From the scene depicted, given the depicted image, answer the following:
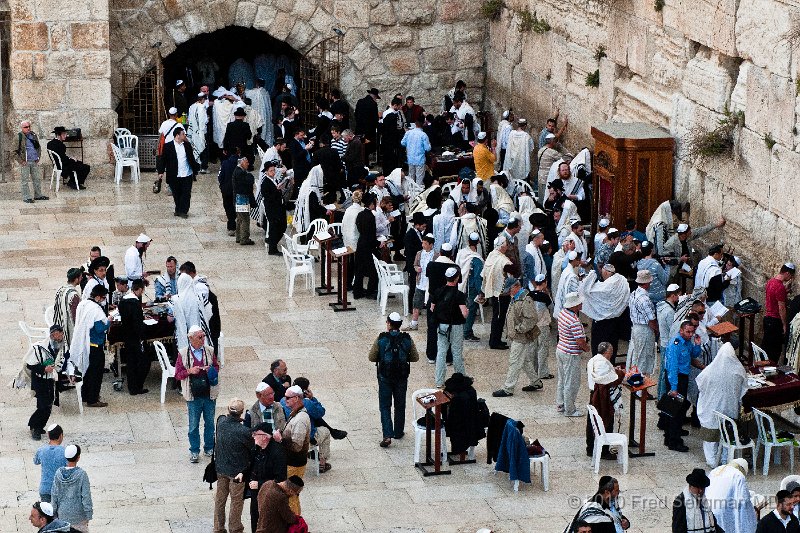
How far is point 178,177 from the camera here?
66.0ft

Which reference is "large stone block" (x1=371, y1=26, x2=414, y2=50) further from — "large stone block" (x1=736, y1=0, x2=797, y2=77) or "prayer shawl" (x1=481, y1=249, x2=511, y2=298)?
"prayer shawl" (x1=481, y1=249, x2=511, y2=298)

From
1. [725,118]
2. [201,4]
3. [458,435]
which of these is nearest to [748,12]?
[725,118]

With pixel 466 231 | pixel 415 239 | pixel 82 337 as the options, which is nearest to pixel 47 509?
pixel 82 337

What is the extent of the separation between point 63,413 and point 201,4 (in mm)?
11238

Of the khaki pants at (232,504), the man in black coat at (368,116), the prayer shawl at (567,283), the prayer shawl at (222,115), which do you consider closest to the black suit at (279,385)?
the khaki pants at (232,504)

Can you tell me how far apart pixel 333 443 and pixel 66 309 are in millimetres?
2890

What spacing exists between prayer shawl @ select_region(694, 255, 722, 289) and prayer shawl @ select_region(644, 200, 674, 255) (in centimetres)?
94

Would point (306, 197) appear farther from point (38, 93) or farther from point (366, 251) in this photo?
point (38, 93)

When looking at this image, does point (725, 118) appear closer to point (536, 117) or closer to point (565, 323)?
point (565, 323)

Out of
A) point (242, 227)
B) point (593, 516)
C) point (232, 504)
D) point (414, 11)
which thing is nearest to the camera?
point (593, 516)

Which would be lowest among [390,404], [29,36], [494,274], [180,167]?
[390,404]

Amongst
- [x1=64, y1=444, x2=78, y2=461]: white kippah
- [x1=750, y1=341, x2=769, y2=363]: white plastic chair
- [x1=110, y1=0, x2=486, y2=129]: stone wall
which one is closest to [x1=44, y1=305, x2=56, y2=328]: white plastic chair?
[x1=64, y1=444, x2=78, y2=461]: white kippah

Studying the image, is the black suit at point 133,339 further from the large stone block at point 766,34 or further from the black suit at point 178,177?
the large stone block at point 766,34

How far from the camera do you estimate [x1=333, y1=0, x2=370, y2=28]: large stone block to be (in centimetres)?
2381
